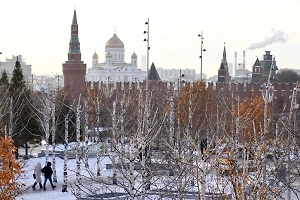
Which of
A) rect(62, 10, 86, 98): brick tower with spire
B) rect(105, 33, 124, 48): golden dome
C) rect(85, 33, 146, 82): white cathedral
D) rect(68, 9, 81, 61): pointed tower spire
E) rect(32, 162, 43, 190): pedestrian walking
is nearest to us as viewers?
rect(32, 162, 43, 190): pedestrian walking

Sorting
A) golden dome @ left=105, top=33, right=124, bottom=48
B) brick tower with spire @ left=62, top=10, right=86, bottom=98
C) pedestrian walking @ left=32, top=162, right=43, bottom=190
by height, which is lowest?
pedestrian walking @ left=32, top=162, right=43, bottom=190

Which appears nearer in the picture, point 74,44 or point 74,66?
point 74,44

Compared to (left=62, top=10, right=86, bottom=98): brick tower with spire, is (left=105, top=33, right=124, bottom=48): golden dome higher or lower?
higher

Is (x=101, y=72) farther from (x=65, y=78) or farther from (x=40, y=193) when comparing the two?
(x=40, y=193)

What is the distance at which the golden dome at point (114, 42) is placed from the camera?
4023 inches

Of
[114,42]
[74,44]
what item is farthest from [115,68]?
[74,44]

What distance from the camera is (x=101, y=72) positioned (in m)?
108

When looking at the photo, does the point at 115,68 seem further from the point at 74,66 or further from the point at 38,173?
the point at 38,173

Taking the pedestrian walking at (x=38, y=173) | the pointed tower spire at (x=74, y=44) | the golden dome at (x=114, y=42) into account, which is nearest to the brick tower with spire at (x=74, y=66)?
the pointed tower spire at (x=74, y=44)

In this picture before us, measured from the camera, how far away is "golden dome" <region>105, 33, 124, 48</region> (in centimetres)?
10219

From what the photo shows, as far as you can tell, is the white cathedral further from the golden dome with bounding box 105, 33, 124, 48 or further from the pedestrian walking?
the pedestrian walking

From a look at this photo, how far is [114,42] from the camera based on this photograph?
103 metres

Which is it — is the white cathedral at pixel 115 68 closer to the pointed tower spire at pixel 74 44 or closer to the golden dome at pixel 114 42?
the golden dome at pixel 114 42

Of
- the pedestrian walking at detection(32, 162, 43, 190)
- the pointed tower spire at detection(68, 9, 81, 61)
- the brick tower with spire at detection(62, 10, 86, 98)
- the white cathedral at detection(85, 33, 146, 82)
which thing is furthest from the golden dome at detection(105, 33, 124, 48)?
the pedestrian walking at detection(32, 162, 43, 190)
